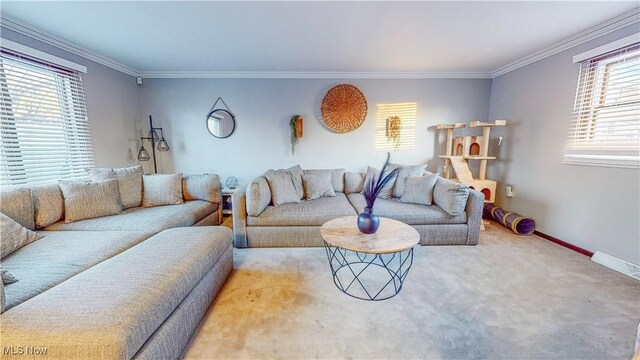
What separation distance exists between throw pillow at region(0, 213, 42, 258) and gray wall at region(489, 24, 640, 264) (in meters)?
4.79

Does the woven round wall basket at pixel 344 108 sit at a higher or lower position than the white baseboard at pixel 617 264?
higher

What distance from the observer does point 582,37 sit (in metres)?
2.41

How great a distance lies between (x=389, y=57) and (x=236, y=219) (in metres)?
2.67

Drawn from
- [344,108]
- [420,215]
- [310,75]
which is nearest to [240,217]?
[420,215]

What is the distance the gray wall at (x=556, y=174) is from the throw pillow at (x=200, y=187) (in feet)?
13.1

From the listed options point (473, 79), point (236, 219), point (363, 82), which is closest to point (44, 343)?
point (236, 219)

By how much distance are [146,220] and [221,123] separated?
1.94 m

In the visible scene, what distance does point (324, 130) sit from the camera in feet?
12.3

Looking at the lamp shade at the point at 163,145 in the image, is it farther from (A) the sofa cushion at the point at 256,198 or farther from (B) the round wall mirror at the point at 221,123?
(A) the sofa cushion at the point at 256,198

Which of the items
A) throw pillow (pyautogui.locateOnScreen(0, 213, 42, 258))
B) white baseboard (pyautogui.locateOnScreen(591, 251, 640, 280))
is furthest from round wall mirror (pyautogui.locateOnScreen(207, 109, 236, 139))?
white baseboard (pyautogui.locateOnScreen(591, 251, 640, 280))

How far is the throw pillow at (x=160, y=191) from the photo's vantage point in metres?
2.71

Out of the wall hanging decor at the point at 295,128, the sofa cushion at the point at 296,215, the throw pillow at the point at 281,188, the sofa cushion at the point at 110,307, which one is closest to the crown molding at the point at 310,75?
the wall hanging decor at the point at 295,128

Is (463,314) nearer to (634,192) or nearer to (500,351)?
(500,351)

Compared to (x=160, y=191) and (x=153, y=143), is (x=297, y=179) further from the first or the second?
(x=153, y=143)
